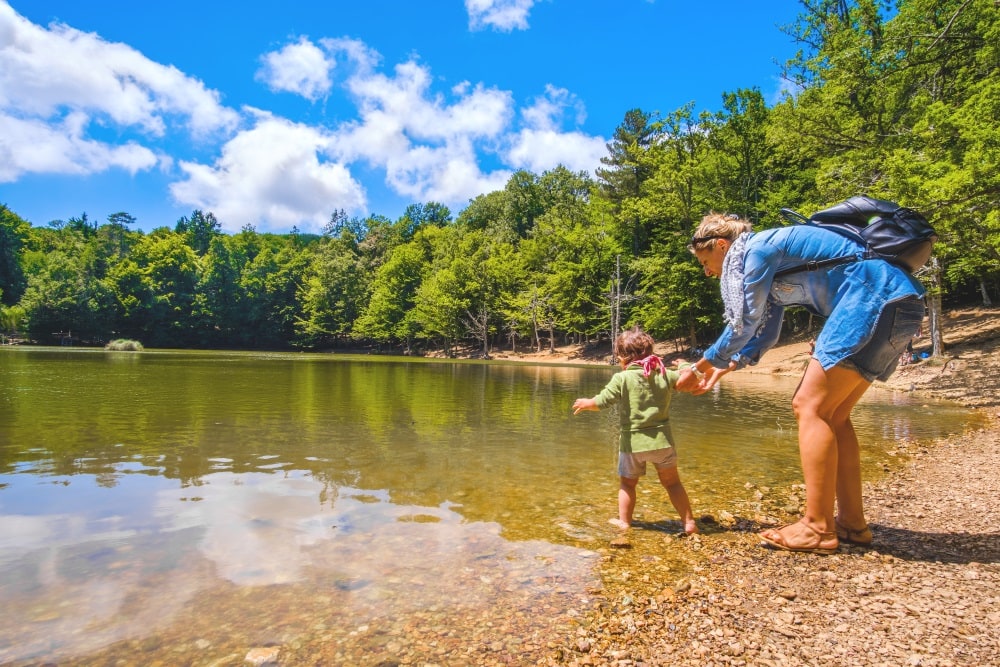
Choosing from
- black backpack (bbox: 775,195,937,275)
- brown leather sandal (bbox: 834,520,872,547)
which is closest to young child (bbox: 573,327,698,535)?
brown leather sandal (bbox: 834,520,872,547)

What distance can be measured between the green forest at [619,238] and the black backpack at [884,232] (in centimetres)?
1086

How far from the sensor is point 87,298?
72.2m

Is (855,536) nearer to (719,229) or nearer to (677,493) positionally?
(677,493)

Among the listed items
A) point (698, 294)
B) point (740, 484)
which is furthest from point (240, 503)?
point (698, 294)

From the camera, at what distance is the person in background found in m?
3.18

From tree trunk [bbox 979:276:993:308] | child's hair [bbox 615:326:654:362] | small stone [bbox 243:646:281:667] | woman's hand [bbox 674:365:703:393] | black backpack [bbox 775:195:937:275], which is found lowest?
small stone [bbox 243:646:281:667]

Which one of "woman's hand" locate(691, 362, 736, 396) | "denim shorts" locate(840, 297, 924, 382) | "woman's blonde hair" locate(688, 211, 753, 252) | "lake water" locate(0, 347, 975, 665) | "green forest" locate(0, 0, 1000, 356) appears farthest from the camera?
"green forest" locate(0, 0, 1000, 356)

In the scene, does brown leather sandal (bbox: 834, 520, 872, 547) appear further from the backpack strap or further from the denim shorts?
the backpack strap

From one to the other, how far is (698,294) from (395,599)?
128 ft

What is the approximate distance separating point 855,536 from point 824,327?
1505 millimetres

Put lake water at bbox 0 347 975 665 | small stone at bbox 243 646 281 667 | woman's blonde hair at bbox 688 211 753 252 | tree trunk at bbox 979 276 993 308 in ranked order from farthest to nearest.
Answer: tree trunk at bbox 979 276 993 308
woman's blonde hair at bbox 688 211 753 252
lake water at bbox 0 347 975 665
small stone at bbox 243 646 281 667

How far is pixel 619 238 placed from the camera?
158 ft

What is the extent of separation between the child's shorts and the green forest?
1156cm

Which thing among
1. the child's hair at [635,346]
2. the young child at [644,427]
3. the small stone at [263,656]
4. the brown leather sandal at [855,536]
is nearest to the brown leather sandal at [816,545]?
the brown leather sandal at [855,536]
